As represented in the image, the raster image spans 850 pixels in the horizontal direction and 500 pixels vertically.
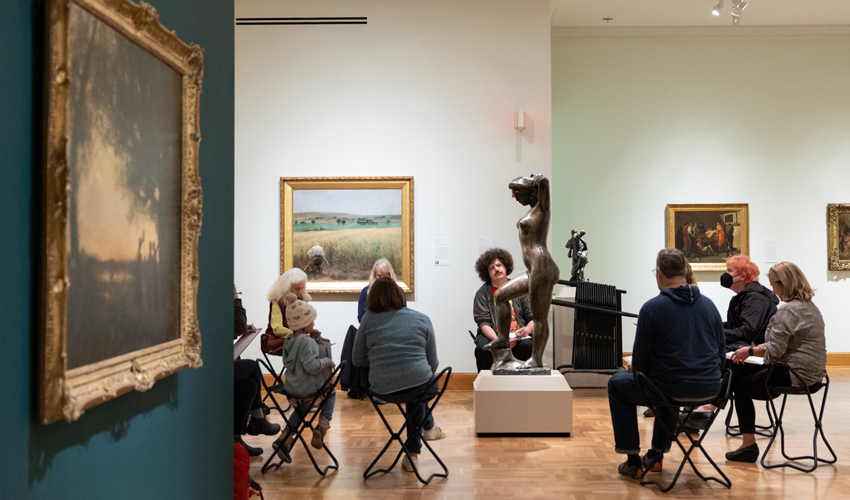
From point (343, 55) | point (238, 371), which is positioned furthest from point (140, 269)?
point (343, 55)

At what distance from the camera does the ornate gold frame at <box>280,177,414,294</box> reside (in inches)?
318

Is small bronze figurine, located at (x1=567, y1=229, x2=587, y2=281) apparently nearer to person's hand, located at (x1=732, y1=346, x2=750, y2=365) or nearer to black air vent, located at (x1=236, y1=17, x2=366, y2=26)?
person's hand, located at (x1=732, y1=346, x2=750, y2=365)

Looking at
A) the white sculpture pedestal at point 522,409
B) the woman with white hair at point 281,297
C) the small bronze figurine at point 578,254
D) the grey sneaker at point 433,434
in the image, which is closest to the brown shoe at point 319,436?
the grey sneaker at point 433,434

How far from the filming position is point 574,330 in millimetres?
7445

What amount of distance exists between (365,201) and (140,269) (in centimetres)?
603

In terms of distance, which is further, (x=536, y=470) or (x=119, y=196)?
(x=536, y=470)

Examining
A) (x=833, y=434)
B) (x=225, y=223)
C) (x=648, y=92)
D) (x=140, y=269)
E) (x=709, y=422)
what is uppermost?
(x=648, y=92)

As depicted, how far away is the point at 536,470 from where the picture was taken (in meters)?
4.87

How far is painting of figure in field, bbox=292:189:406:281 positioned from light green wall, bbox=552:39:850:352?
2880 millimetres

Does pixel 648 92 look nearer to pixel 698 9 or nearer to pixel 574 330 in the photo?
pixel 698 9

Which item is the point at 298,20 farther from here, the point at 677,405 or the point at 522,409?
the point at 677,405

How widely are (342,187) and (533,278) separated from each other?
3.28 metres

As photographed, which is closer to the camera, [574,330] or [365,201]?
[574,330]

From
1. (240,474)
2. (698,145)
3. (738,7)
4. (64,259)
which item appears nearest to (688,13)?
(698,145)
